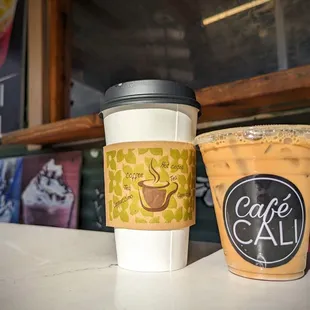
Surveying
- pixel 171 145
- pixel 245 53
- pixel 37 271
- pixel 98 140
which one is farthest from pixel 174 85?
pixel 98 140

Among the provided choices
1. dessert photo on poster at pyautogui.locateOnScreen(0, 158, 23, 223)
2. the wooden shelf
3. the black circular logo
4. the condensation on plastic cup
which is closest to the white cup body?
the condensation on plastic cup

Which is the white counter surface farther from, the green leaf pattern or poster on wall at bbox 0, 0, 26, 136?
poster on wall at bbox 0, 0, 26, 136

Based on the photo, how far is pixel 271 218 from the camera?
1.56ft

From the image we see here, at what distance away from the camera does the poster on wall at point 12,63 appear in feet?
5.28

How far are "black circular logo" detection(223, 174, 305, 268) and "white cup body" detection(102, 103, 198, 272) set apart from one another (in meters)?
0.11

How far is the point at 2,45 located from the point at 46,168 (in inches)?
26.9

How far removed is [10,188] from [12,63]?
0.56 meters

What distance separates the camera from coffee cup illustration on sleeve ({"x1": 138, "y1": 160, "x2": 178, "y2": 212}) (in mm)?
522

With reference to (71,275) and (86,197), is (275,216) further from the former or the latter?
(86,197)

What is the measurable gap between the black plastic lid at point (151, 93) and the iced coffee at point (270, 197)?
9 centimetres

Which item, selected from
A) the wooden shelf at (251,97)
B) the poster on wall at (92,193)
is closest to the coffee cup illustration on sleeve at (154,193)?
the wooden shelf at (251,97)

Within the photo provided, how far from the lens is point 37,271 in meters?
0.54

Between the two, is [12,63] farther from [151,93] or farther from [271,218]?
[271,218]

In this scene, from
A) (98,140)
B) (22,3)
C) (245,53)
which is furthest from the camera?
(22,3)
